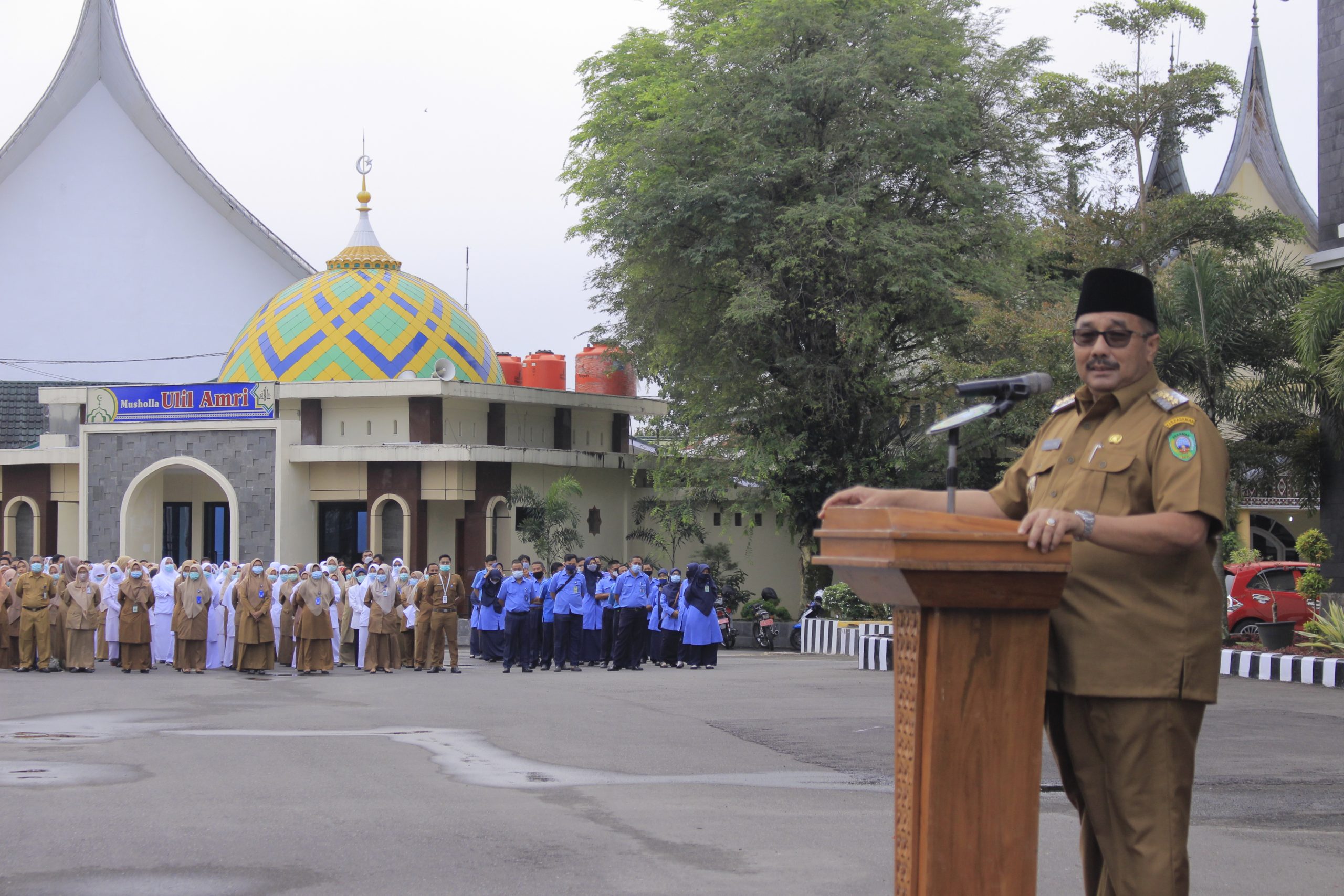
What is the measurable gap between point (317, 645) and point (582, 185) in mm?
10079

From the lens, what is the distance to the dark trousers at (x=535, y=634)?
19.4 metres

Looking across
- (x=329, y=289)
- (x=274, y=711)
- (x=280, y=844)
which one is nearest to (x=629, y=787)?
(x=280, y=844)

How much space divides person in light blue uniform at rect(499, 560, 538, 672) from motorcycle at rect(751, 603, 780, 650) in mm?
7896

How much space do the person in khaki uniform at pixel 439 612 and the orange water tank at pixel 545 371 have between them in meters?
15.2

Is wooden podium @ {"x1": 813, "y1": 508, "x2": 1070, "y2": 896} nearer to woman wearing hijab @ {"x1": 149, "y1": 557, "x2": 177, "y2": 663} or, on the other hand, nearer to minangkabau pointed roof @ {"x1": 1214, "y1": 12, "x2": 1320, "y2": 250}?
woman wearing hijab @ {"x1": 149, "y1": 557, "x2": 177, "y2": 663}

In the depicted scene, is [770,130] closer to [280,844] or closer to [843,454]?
[843,454]

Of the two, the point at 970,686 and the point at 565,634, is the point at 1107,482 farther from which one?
the point at 565,634

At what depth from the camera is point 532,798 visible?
743cm

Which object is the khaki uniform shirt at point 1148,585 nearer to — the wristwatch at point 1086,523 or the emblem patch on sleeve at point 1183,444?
the emblem patch on sleeve at point 1183,444

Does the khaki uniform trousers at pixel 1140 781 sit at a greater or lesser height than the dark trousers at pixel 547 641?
greater

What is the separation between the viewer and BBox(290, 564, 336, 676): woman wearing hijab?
1938 cm

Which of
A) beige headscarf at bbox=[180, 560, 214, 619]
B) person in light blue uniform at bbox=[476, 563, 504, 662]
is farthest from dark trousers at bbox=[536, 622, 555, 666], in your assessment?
beige headscarf at bbox=[180, 560, 214, 619]

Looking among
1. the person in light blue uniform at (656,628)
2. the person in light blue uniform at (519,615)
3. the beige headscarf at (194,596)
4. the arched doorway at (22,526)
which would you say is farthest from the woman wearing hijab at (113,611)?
the arched doorway at (22,526)

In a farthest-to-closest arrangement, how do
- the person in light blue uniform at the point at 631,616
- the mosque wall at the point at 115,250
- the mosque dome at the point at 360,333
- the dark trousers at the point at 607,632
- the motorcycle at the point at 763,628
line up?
1. the mosque wall at the point at 115,250
2. the mosque dome at the point at 360,333
3. the motorcycle at the point at 763,628
4. the dark trousers at the point at 607,632
5. the person in light blue uniform at the point at 631,616
